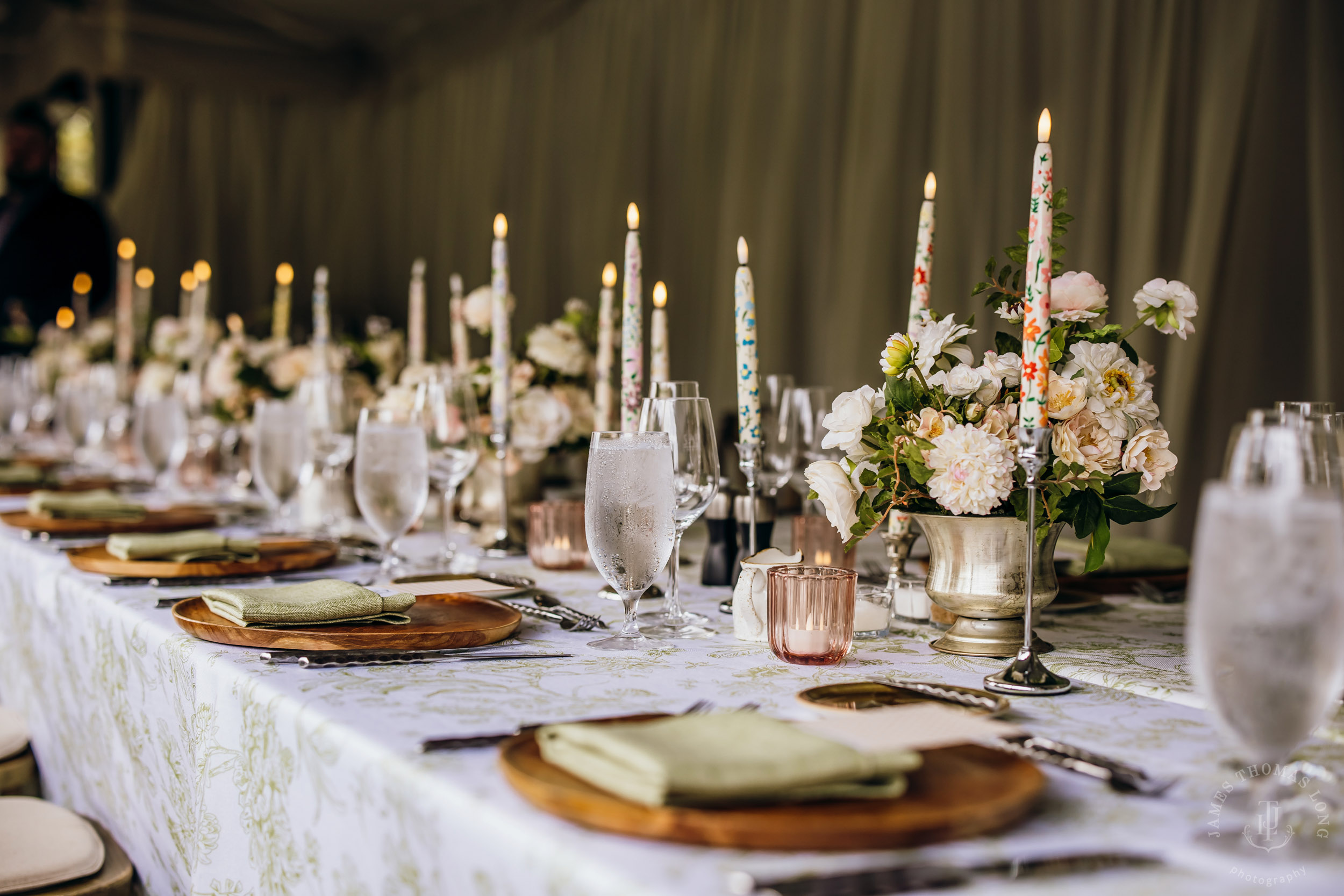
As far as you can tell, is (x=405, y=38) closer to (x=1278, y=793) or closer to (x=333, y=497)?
(x=333, y=497)

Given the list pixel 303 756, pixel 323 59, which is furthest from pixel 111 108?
Result: pixel 303 756

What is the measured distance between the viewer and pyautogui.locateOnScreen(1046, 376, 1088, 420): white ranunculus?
104 cm

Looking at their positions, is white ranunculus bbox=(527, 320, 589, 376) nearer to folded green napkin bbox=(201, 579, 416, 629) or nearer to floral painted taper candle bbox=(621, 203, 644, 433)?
floral painted taper candle bbox=(621, 203, 644, 433)

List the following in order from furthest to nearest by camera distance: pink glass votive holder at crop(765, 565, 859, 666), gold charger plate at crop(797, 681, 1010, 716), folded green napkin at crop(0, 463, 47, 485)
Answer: folded green napkin at crop(0, 463, 47, 485) < pink glass votive holder at crop(765, 565, 859, 666) < gold charger plate at crop(797, 681, 1010, 716)

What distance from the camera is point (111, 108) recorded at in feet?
24.9

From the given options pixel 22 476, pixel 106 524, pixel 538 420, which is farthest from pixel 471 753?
pixel 22 476

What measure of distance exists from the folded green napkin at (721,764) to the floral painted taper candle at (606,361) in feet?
3.42

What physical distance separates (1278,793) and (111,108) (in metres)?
8.42

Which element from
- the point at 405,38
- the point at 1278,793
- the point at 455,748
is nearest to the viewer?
the point at 1278,793

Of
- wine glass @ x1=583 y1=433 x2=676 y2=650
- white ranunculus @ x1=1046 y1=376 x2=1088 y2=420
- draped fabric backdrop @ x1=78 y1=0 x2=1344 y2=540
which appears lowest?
wine glass @ x1=583 y1=433 x2=676 y2=650

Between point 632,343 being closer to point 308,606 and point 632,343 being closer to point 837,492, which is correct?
point 837,492

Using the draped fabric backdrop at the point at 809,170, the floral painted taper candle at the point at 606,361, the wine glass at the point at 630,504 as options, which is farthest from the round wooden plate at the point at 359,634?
the draped fabric backdrop at the point at 809,170

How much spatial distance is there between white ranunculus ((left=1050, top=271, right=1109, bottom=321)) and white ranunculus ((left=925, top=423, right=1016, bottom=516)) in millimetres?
146

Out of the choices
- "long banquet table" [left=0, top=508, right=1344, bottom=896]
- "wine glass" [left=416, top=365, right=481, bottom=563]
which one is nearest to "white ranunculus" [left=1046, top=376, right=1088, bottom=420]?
"long banquet table" [left=0, top=508, right=1344, bottom=896]
